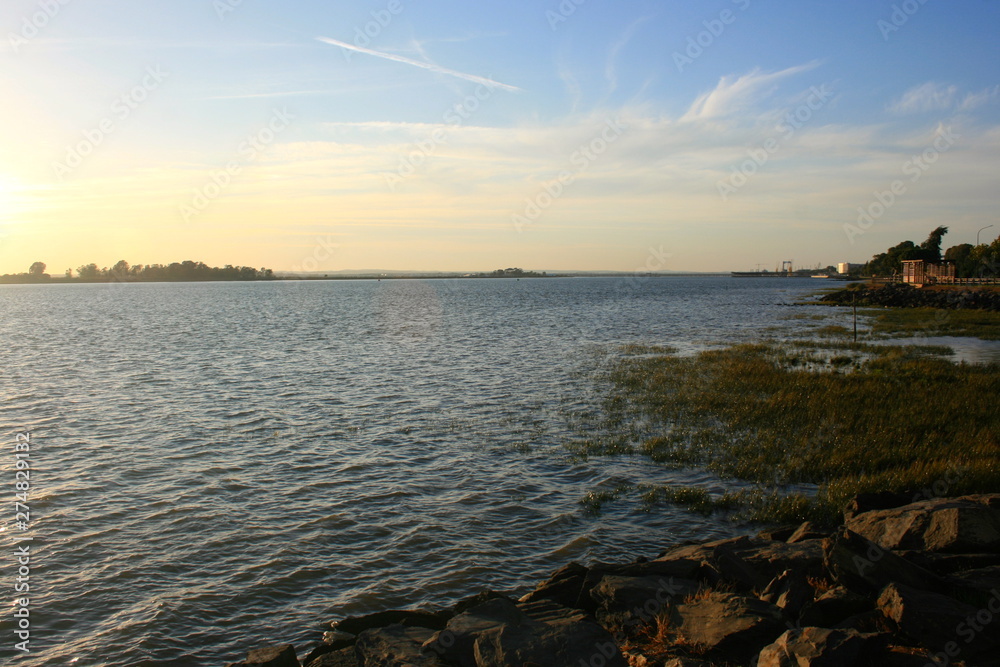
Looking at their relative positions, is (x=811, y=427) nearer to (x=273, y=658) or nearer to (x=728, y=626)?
(x=728, y=626)

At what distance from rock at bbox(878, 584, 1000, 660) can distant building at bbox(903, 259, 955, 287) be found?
11929 cm

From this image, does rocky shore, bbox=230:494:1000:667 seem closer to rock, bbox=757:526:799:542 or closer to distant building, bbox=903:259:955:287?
rock, bbox=757:526:799:542

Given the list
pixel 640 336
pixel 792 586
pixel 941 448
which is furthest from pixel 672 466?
pixel 640 336

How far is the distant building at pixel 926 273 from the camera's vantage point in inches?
4353

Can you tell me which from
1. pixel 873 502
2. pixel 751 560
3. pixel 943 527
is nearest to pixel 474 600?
pixel 751 560

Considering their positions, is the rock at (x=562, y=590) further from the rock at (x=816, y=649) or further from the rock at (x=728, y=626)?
the rock at (x=816, y=649)

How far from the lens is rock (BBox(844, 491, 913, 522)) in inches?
539

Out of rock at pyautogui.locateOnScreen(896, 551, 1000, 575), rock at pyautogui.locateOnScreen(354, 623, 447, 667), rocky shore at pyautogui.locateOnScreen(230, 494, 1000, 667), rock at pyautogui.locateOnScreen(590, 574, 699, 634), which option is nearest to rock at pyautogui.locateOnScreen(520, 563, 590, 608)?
rocky shore at pyautogui.locateOnScreen(230, 494, 1000, 667)

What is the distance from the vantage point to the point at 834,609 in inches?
357

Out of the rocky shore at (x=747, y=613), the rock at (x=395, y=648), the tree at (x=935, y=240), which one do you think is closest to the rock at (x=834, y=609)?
the rocky shore at (x=747, y=613)

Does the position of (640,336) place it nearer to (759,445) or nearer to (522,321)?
(522,321)

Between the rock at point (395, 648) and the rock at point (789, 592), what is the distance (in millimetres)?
4910

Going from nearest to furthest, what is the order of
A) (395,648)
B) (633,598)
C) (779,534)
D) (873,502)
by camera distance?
(395,648) < (633,598) < (779,534) < (873,502)

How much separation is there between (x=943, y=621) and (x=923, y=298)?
322ft
